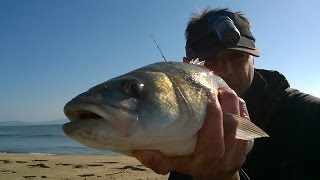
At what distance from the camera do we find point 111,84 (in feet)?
8.39

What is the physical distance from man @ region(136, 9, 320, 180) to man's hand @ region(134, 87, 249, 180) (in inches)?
57.1

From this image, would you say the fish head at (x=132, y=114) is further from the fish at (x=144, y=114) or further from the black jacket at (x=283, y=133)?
the black jacket at (x=283, y=133)

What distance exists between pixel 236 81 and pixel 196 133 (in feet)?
6.96

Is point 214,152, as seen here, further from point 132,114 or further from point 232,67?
point 232,67

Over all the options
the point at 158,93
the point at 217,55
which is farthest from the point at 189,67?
the point at 217,55

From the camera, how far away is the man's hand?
104 inches

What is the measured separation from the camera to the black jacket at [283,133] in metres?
4.22

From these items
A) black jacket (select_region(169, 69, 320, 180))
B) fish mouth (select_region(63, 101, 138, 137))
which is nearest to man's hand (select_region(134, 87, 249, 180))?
fish mouth (select_region(63, 101, 138, 137))

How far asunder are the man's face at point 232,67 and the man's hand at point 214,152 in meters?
1.61

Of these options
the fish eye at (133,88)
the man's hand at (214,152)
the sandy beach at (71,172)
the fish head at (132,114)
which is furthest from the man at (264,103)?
the sandy beach at (71,172)

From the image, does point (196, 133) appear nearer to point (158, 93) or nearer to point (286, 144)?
point (158, 93)

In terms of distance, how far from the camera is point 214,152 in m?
2.76

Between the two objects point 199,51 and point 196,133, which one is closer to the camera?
point 196,133

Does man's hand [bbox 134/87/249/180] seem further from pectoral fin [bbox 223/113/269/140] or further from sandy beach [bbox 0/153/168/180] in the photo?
sandy beach [bbox 0/153/168/180]
